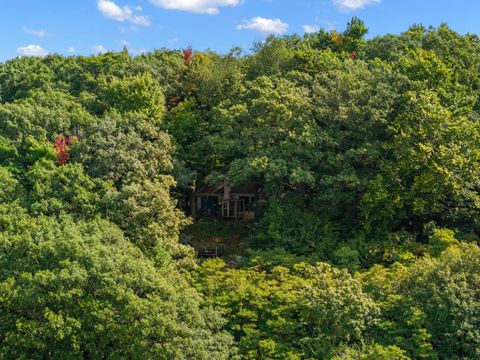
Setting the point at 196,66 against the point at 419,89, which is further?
the point at 196,66

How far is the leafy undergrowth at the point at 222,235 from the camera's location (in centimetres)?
2928

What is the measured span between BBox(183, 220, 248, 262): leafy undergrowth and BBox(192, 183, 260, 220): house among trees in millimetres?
894

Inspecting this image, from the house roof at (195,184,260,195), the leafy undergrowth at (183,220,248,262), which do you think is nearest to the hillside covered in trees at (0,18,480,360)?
the house roof at (195,184,260,195)

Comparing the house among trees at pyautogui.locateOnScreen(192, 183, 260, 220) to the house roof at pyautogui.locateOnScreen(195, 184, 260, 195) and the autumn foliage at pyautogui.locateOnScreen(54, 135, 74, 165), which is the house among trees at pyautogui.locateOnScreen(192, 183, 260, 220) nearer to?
the house roof at pyautogui.locateOnScreen(195, 184, 260, 195)

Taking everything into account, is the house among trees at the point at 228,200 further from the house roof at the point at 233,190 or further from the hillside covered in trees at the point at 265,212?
the hillside covered in trees at the point at 265,212

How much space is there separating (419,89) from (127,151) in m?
15.5

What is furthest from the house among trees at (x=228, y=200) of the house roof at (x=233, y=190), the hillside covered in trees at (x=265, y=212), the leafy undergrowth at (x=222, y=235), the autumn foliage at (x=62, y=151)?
the autumn foliage at (x=62, y=151)

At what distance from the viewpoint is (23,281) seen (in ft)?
52.8

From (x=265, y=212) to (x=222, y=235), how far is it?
562 centimetres

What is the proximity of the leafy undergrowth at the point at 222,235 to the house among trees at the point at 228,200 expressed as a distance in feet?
2.93

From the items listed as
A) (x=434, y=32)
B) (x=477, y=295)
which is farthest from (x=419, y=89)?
(x=477, y=295)

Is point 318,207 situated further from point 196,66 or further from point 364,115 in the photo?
point 196,66

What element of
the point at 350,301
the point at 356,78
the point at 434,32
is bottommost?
the point at 350,301

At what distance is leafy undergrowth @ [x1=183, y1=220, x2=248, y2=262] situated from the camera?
29.3 metres
